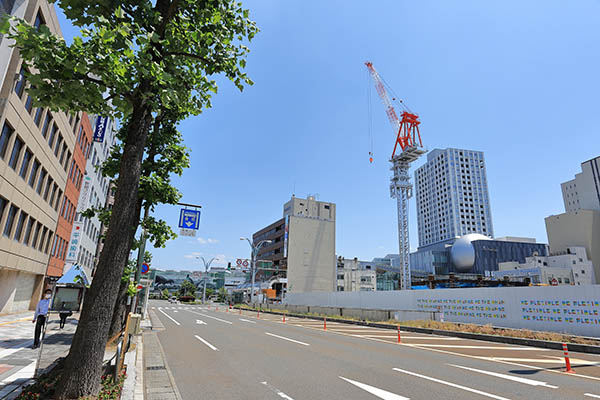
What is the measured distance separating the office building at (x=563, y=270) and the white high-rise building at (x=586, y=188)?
26994 mm

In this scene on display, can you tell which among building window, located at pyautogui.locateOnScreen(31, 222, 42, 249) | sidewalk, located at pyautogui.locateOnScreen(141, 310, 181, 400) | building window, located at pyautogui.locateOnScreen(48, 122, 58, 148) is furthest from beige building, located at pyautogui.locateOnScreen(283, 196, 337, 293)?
sidewalk, located at pyautogui.locateOnScreen(141, 310, 181, 400)

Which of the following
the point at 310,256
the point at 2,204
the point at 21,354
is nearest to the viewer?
the point at 21,354

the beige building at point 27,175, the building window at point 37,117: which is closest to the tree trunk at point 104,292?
the beige building at point 27,175

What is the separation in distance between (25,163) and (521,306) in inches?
1203

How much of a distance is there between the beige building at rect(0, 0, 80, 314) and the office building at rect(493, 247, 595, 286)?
80.1 m

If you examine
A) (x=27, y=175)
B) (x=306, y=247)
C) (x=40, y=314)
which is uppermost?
(x=306, y=247)

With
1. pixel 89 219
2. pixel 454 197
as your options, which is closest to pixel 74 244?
pixel 89 219

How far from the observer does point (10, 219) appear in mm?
18719

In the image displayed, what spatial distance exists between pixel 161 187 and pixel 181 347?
629 centimetres

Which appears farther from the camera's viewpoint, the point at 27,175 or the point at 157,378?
the point at 27,175

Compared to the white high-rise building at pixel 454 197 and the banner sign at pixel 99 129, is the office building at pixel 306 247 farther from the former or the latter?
the white high-rise building at pixel 454 197

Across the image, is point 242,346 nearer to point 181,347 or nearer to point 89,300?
point 181,347

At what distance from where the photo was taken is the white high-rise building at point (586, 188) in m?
92.3

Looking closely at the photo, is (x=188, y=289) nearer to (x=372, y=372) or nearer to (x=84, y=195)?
(x=84, y=195)
